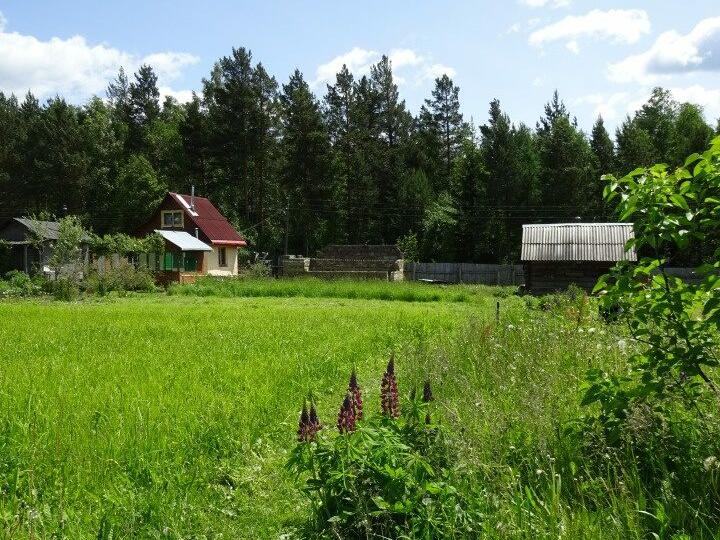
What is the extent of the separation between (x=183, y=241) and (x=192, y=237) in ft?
6.98

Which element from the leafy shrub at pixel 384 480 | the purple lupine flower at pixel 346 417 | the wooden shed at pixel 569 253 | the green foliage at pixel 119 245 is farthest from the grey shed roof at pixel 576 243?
the purple lupine flower at pixel 346 417

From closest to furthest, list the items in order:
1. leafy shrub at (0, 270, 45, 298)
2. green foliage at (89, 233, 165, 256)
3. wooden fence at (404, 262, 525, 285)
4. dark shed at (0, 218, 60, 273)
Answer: leafy shrub at (0, 270, 45, 298) → green foliage at (89, 233, 165, 256) → dark shed at (0, 218, 60, 273) → wooden fence at (404, 262, 525, 285)

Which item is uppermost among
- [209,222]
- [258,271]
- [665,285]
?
[209,222]

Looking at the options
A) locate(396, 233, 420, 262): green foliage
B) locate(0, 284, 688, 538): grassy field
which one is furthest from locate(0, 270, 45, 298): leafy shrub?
locate(396, 233, 420, 262): green foliage

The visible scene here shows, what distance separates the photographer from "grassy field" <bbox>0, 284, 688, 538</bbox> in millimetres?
3914

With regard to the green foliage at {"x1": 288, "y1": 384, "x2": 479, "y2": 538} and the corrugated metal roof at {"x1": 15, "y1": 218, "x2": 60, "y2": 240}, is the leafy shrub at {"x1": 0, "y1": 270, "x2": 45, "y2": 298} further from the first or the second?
the green foliage at {"x1": 288, "y1": 384, "x2": 479, "y2": 538}

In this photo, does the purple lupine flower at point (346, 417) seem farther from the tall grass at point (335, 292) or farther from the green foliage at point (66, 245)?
the green foliage at point (66, 245)

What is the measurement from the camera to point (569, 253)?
29578 mm

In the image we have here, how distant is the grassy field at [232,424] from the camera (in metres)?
3.91

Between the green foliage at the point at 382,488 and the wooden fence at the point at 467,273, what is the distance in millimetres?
39656

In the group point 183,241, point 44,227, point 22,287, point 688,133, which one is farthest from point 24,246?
point 688,133

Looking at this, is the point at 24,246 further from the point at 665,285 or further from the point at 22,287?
the point at 665,285


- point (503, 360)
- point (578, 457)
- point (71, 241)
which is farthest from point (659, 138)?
point (578, 457)

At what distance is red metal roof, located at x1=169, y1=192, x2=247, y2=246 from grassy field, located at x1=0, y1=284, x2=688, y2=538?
32673 mm
